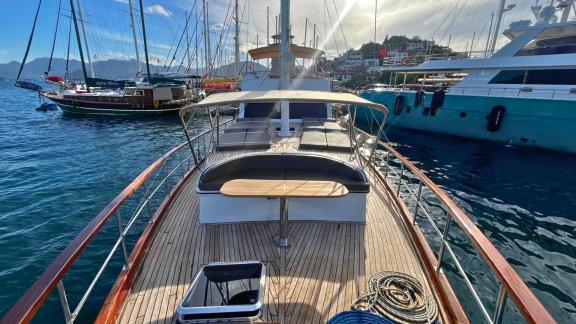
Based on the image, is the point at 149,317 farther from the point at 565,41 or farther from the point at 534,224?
the point at 565,41

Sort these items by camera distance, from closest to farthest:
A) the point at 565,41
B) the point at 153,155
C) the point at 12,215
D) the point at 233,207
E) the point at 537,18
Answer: the point at 233,207
the point at 12,215
the point at 153,155
the point at 565,41
the point at 537,18

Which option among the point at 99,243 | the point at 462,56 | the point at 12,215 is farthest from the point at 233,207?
the point at 462,56

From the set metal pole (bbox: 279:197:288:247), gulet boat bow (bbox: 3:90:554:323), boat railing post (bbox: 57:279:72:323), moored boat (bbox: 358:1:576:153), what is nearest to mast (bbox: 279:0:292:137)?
gulet boat bow (bbox: 3:90:554:323)

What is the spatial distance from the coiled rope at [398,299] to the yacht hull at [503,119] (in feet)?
53.3

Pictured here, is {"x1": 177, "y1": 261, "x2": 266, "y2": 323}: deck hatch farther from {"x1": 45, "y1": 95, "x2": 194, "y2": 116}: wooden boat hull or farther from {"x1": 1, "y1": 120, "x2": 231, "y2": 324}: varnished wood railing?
{"x1": 45, "y1": 95, "x2": 194, "y2": 116}: wooden boat hull

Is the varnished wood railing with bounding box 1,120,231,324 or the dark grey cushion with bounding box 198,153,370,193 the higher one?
the varnished wood railing with bounding box 1,120,231,324

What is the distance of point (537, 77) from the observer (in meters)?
15.1

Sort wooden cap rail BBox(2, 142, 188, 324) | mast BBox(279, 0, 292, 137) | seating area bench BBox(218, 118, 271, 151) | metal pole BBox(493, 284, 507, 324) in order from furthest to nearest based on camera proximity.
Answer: mast BBox(279, 0, 292, 137)
seating area bench BBox(218, 118, 271, 151)
metal pole BBox(493, 284, 507, 324)
wooden cap rail BBox(2, 142, 188, 324)

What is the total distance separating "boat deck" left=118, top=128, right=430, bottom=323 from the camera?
2.66 m

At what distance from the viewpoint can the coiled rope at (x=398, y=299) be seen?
8.25 feet

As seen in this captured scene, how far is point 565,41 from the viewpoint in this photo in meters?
14.5

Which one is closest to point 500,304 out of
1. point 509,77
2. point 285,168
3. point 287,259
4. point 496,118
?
point 287,259

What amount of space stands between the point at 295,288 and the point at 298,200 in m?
1.46

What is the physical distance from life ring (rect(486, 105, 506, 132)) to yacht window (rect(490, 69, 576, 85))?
7.53 feet
